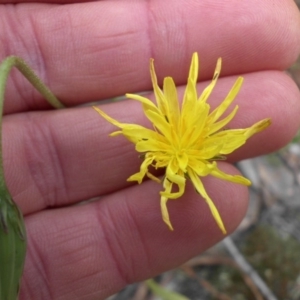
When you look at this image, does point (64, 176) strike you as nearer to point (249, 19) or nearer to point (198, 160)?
point (198, 160)

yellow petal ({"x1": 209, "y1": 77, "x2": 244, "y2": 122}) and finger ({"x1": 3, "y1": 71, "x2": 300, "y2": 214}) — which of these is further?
finger ({"x1": 3, "y1": 71, "x2": 300, "y2": 214})

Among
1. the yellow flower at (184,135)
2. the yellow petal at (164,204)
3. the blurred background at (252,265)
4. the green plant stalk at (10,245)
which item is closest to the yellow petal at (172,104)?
the yellow flower at (184,135)

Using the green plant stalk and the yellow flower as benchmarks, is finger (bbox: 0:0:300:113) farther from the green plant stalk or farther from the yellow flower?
the green plant stalk

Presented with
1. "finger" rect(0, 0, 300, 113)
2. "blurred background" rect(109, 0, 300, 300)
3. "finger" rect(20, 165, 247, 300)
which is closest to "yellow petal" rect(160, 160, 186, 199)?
"finger" rect(20, 165, 247, 300)

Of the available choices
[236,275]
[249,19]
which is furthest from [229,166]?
[236,275]

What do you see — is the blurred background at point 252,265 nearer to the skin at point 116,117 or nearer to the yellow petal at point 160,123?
the skin at point 116,117

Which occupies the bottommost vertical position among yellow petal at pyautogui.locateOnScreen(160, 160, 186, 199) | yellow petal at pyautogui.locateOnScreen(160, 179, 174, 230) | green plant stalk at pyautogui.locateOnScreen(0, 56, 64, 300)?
green plant stalk at pyautogui.locateOnScreen(0, 56, 64, 300)

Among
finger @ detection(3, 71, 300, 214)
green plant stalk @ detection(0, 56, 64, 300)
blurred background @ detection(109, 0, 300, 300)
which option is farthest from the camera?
blurred background @ detection(109, 0, 300, 300)

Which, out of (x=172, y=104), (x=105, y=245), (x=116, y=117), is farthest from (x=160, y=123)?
(x=105, y=245)
